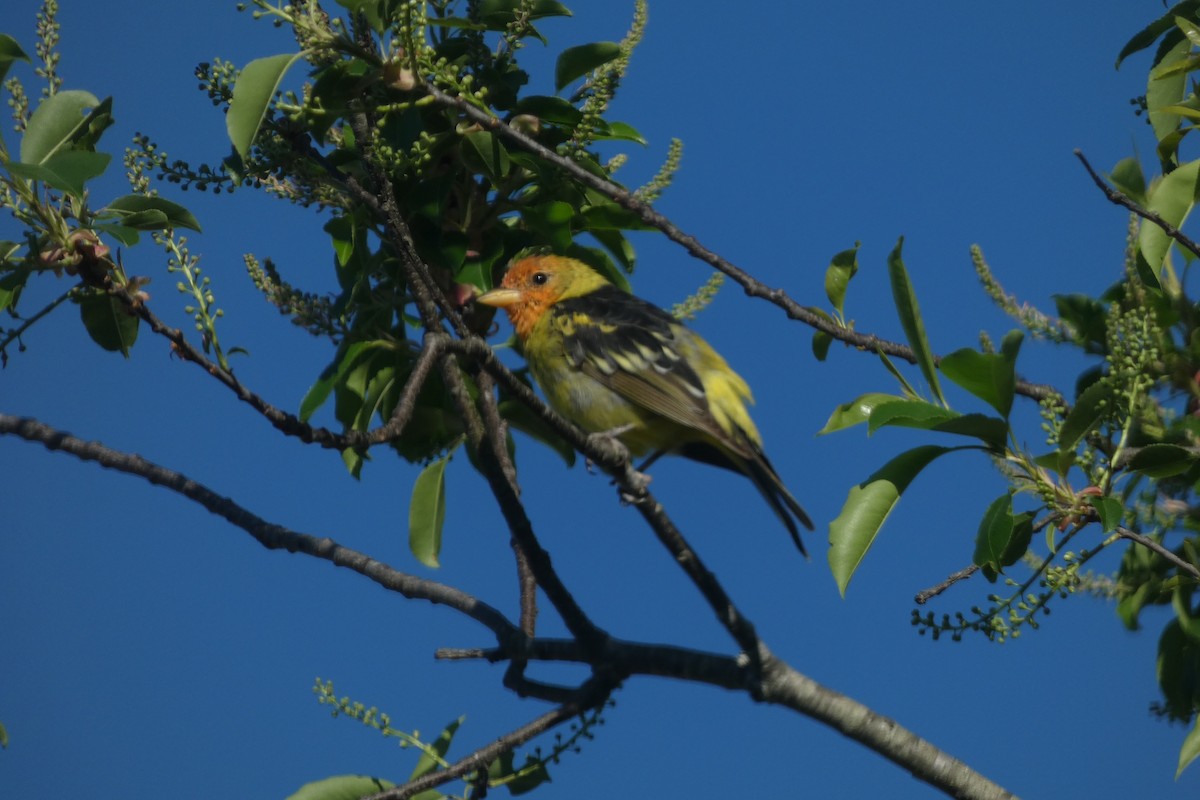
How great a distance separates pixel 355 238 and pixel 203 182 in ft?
2.03

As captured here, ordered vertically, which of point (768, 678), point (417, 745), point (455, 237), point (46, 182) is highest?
point (455, 237)

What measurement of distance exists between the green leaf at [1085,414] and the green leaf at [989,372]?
0.18m

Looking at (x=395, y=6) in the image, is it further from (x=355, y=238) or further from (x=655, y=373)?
(x=655, y=373)

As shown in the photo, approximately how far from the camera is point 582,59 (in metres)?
4.11

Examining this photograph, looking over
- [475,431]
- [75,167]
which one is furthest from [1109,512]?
[75,167]

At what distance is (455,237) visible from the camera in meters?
4.16

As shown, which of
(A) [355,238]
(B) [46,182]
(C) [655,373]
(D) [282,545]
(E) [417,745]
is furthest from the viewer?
(C) [655,373]

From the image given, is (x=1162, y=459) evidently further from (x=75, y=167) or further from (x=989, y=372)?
(x=75, y=167)

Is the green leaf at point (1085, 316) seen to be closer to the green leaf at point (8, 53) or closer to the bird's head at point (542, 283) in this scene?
the bird's head at point (542, 283)

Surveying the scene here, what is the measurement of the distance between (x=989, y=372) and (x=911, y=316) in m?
0.24

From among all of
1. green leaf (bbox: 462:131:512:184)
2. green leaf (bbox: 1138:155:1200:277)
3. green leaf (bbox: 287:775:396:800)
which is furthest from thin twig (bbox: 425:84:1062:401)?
green leaf (bbox: 287:775:396:800)

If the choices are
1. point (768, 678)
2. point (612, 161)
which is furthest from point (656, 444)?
point (768, 678)

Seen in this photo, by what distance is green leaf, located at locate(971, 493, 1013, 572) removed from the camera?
115 inches

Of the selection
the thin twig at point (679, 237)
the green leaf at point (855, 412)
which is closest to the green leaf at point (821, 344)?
the thin twig at point (679, 237)
